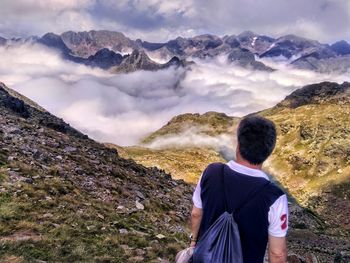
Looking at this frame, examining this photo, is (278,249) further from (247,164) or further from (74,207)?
(74,207)

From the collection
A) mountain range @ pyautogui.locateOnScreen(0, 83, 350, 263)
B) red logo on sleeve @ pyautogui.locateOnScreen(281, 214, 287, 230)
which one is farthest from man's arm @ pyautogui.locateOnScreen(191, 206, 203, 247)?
mountain range @ pyautogui.locateOnScreen(0, 83, 350, 263)

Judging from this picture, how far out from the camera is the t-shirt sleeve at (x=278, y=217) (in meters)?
7.63

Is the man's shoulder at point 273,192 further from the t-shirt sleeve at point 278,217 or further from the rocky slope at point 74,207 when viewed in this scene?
the rocky slope at point 74,207

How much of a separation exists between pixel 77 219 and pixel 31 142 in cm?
1535

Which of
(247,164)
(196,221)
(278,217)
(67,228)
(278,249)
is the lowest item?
(67,228)

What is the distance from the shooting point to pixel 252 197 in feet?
25.3

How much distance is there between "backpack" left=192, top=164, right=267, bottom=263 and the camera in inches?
292

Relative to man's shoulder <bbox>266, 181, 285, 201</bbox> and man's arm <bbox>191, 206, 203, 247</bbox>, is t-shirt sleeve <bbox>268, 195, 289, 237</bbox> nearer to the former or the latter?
man's shoulder <bbox>266, 181, 285, 201</bbox>

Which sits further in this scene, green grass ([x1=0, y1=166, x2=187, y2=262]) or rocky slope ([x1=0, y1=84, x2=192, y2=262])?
rocky slope ([x1=0, y1=84, x2=192, y2=262])

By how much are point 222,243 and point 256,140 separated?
6.58 ft

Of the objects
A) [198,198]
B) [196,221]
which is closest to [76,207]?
[196,221]

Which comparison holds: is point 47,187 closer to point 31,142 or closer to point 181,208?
point 31,142

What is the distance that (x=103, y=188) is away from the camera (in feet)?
101

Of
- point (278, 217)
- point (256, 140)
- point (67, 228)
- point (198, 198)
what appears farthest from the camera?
point (67, 228)
